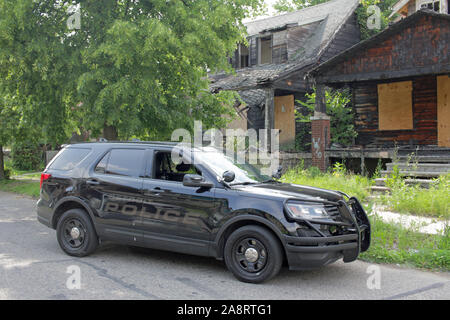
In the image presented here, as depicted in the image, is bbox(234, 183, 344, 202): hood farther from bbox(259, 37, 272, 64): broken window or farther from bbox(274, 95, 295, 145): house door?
bbox(259, 37, 272, 64): broken window

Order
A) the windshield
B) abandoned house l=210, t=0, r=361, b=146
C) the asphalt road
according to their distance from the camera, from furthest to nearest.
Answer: abandoned house l=210, t=0, r=361, b=146
the windshield
the asphalt road

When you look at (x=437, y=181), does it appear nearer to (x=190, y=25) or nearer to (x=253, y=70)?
(x=190, y=25)

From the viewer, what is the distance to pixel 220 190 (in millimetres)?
5762

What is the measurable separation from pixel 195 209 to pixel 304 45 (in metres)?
18.7

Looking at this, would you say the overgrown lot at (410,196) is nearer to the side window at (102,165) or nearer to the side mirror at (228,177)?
the side mirror at (228,177)

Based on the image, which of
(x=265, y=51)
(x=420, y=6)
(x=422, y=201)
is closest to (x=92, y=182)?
(x=422, y=201)

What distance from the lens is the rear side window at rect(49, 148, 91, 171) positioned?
23.3 feet

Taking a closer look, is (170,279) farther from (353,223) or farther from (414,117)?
(414,117)

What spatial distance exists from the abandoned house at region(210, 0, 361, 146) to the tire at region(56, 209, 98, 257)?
544 inches

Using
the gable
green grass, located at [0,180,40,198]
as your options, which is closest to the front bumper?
the gable

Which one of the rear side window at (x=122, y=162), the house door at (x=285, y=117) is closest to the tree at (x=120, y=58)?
the rear side window at (x=122, y=162)
